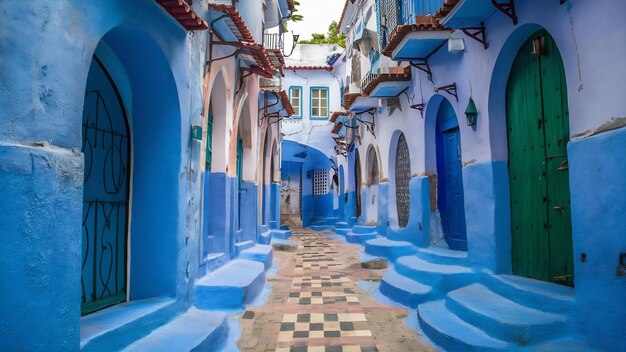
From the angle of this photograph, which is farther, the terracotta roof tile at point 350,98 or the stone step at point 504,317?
the terracotta roof tile at point 350,98

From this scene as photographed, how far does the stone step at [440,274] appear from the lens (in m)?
6.43

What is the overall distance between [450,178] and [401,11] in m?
3.91

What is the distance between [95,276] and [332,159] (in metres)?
19.2

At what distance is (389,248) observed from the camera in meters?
9.99

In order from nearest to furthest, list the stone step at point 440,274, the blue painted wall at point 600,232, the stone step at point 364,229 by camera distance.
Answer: the blue painted wall at point 600,232 → the stone step at point 440,274 → the stone step at point 364,229

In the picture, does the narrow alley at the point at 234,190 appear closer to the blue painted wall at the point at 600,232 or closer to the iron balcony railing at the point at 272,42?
the blue painted wall at the point at 600,232

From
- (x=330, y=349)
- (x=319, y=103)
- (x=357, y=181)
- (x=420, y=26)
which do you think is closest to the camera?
(x=330, y=349)

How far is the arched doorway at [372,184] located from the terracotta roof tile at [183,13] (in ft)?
34.4

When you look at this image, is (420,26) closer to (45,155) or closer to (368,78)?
(368,78)

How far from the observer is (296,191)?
2503 centimetres

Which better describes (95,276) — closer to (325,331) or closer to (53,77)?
(53,77)

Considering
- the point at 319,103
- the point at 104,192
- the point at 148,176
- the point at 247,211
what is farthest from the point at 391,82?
the point at 319,103

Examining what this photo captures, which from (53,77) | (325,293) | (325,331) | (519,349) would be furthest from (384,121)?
(53,77)

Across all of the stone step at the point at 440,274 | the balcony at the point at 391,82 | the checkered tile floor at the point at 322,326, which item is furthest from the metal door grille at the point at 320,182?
the checkered tile floor at the point at 322,326
